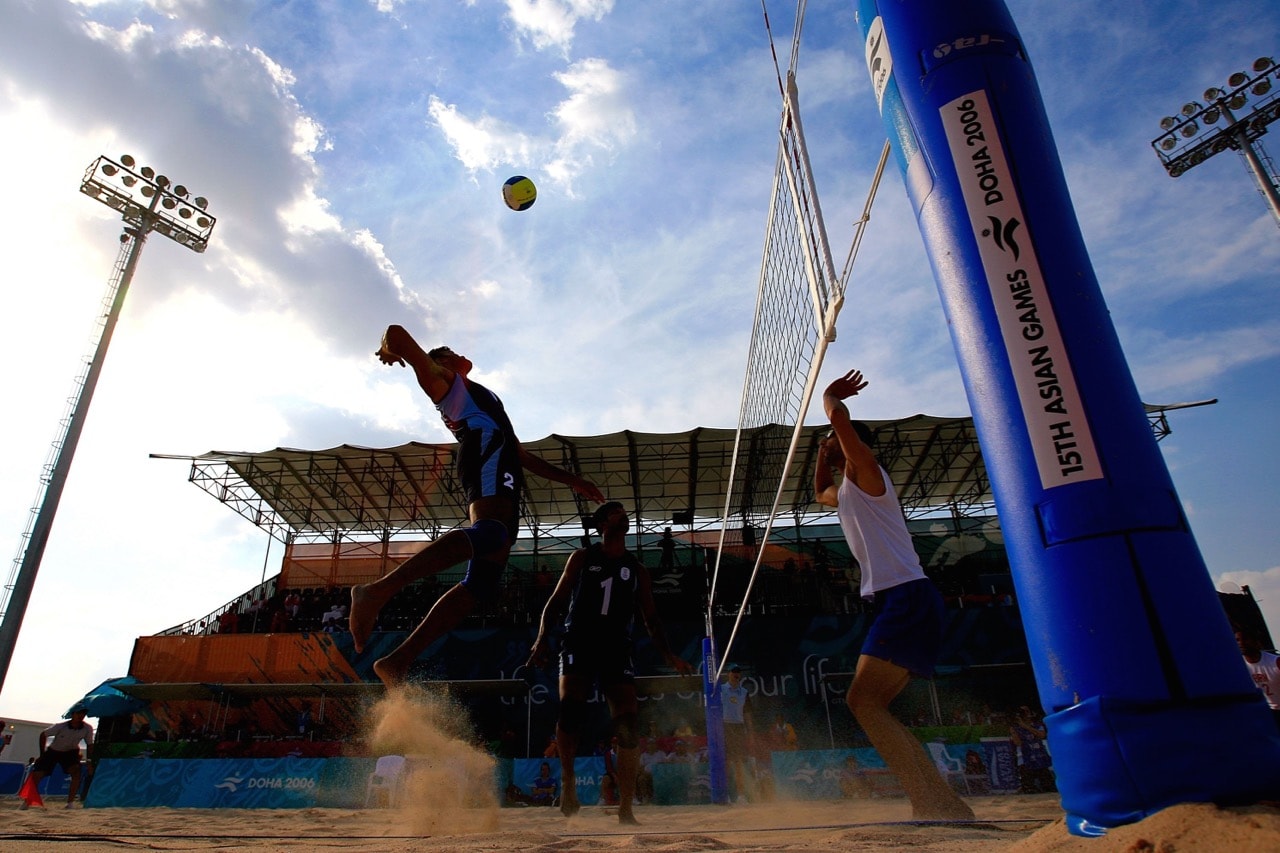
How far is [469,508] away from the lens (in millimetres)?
3516

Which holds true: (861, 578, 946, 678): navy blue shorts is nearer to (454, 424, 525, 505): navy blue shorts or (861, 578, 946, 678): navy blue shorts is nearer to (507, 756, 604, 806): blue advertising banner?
(454, 424, 525, 505): navy blue shorts

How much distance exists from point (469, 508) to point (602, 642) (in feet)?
6.41

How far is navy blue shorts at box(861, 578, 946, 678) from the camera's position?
3.24m

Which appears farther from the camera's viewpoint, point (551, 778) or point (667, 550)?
point (667, 550)

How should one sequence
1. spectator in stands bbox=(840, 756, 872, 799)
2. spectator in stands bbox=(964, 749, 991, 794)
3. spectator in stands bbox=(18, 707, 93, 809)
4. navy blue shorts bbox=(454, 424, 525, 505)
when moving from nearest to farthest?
1. navy blue shorts bbox=(454, 424, 525, 505)
2. spectator in stands bbox=(840, 756, 872, 799)
3. spectator in stands bbox=(964, 749, 991, 794)
4. spectator in stands bbox=(18, 707, 93, 809)

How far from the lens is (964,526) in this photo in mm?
21938

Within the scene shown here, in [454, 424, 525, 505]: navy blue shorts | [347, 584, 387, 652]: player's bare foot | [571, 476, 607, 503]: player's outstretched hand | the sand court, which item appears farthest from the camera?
[571, 476, 607, 503]: player's outstretched hand

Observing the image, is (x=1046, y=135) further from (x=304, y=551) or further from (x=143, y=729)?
(x=304, y=551)

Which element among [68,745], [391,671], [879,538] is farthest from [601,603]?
[68,745]

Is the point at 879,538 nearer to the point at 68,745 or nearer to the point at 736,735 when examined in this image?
the point at 736,735

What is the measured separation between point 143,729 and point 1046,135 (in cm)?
1887

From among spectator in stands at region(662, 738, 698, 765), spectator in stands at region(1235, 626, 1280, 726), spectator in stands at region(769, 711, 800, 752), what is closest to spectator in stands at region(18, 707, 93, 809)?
spectator in stands at region(662, 738, 698, 765)

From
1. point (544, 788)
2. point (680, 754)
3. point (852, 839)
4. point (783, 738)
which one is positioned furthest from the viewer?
point (783, 738)

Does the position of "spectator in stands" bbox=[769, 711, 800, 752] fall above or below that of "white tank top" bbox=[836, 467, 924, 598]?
below
